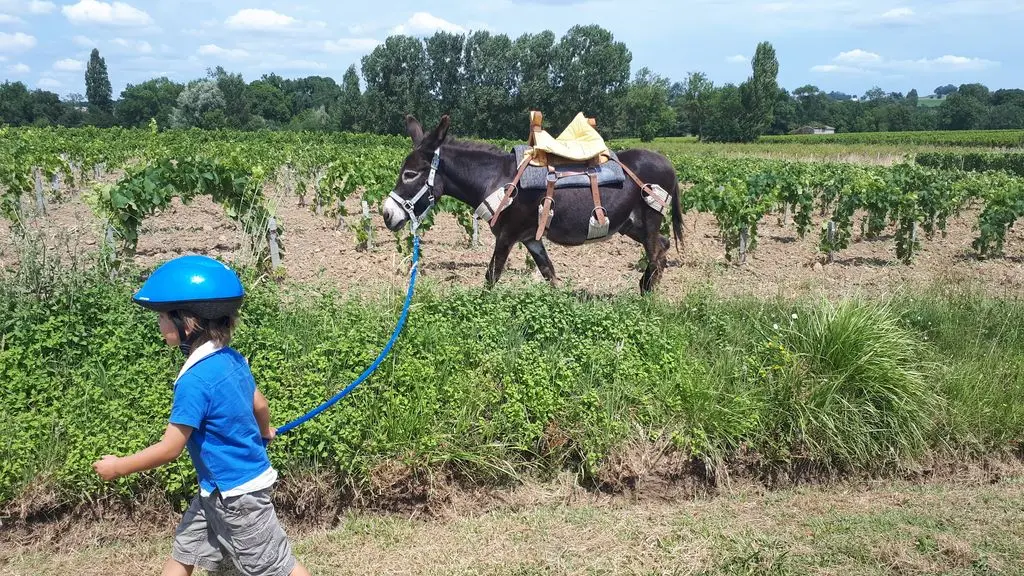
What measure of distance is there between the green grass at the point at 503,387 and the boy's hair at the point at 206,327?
172cm

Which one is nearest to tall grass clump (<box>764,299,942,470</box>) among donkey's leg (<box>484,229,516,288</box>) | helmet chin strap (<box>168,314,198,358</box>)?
donkey's leg (<box>484,229,516,288</box>)

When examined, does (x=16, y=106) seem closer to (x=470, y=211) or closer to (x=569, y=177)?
(x=470, y=211)

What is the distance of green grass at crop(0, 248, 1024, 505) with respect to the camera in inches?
185

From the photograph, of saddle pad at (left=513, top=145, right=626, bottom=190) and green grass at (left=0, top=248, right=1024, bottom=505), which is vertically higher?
saddle pad at (left=513, top=145, right=626, bottom=190)

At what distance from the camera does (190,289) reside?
2.89 metres

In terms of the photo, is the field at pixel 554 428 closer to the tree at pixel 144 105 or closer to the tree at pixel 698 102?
the tree at pixel 698 102

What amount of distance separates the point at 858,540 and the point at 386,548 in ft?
8.82

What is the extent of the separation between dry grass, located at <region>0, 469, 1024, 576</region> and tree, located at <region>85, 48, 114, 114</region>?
424 ft

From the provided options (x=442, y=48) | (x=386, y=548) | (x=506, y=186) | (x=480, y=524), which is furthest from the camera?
(x=442, y=48)

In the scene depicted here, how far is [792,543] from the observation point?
4305 mm

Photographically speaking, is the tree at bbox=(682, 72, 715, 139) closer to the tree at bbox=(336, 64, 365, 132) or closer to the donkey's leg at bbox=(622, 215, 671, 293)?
the tree at bbox=(336, 64, 365, 132)

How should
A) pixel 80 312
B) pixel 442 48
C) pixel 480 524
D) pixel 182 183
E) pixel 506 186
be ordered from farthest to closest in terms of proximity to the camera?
pixel 442 48 < pixel 182 183 < pixel 506 186 < pixel 80 312 < pixel 480 524

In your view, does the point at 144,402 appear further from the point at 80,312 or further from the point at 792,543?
the point at 792,543

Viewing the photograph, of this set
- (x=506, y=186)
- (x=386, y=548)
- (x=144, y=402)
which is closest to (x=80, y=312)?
(x=144, y=402)
